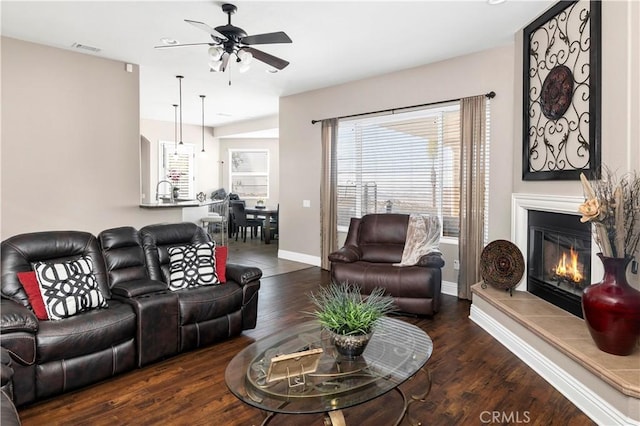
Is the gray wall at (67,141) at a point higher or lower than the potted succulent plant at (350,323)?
higher

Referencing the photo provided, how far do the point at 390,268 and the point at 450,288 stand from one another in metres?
1.36

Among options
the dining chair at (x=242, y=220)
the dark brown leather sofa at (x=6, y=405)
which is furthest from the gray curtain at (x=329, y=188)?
the dark brown leather sofa at (x=6, y=405)

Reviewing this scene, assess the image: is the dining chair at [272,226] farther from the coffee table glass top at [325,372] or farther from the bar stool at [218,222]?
the coffee table glass top at [325,372]

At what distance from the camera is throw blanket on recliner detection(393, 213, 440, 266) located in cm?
434

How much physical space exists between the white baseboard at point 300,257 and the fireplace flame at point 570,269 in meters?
3.82

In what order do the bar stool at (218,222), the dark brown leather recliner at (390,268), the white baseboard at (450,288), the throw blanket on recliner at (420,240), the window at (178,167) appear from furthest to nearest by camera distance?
the window at (178,167), the bar stool at (218,222), the white baseboard at (450,288), the throw blanket on recliner at (420,240), the dark brown leather recliner at (390,268)

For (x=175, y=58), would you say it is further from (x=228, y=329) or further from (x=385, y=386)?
(x=385, y=386)

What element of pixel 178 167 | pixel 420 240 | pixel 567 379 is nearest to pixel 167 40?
pixel 420 240

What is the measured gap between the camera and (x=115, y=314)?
2648 millimetres

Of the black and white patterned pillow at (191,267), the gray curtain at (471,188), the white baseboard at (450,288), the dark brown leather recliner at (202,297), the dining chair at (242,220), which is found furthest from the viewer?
the dining chair at (242,220)

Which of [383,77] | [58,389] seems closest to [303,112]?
[383,77]

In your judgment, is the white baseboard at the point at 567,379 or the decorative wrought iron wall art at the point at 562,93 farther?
the decorative wrought iron wall art at the point at 562,93

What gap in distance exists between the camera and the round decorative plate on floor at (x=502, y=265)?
362cm

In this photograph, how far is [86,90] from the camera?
475cm
